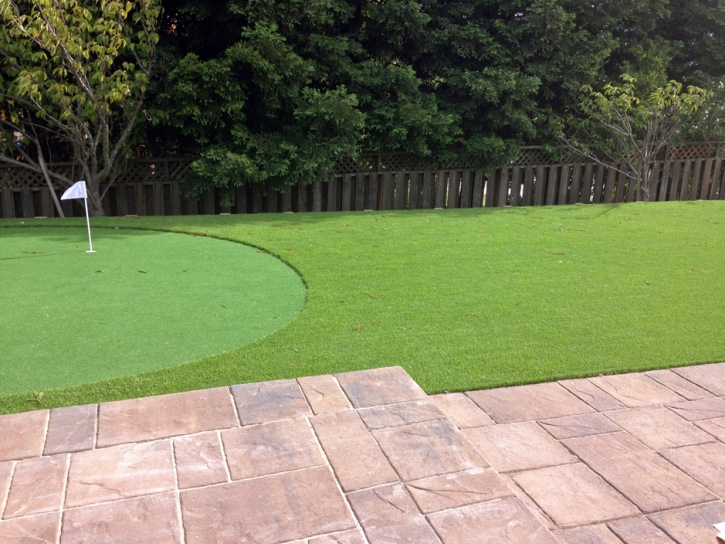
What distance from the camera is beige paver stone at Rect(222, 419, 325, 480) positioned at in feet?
7.06

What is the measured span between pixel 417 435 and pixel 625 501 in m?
0.80

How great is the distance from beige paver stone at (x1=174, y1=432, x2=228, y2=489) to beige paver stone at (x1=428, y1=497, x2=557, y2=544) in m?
0.80

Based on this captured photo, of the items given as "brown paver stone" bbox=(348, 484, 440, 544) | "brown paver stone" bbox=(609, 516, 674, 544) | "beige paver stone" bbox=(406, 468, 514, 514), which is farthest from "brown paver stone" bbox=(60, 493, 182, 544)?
"brown paver stone" bbox=(609, 516, 674, 544)

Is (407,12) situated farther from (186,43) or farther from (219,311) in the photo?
(219,311)

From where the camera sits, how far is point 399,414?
101 inches

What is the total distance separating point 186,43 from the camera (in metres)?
9.51

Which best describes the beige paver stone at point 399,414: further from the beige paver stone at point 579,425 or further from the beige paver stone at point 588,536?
the beige paver stone at point 588,536

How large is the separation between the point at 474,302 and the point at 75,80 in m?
6.66

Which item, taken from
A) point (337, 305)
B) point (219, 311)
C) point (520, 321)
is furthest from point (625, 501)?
point (219, 311)

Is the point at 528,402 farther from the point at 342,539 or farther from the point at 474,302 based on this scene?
the point at 474,302

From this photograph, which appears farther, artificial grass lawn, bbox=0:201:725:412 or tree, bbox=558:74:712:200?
tree, bbox=558:74:712:200

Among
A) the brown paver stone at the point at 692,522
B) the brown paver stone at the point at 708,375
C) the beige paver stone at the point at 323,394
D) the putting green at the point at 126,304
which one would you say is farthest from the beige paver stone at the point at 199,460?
the brown paver stone at the point at 708,375

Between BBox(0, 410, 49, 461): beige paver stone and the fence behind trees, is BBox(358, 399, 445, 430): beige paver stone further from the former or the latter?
the fence behind trees

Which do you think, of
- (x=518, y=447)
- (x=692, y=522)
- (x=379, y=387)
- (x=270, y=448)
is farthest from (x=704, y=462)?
(x=270, y=448)
